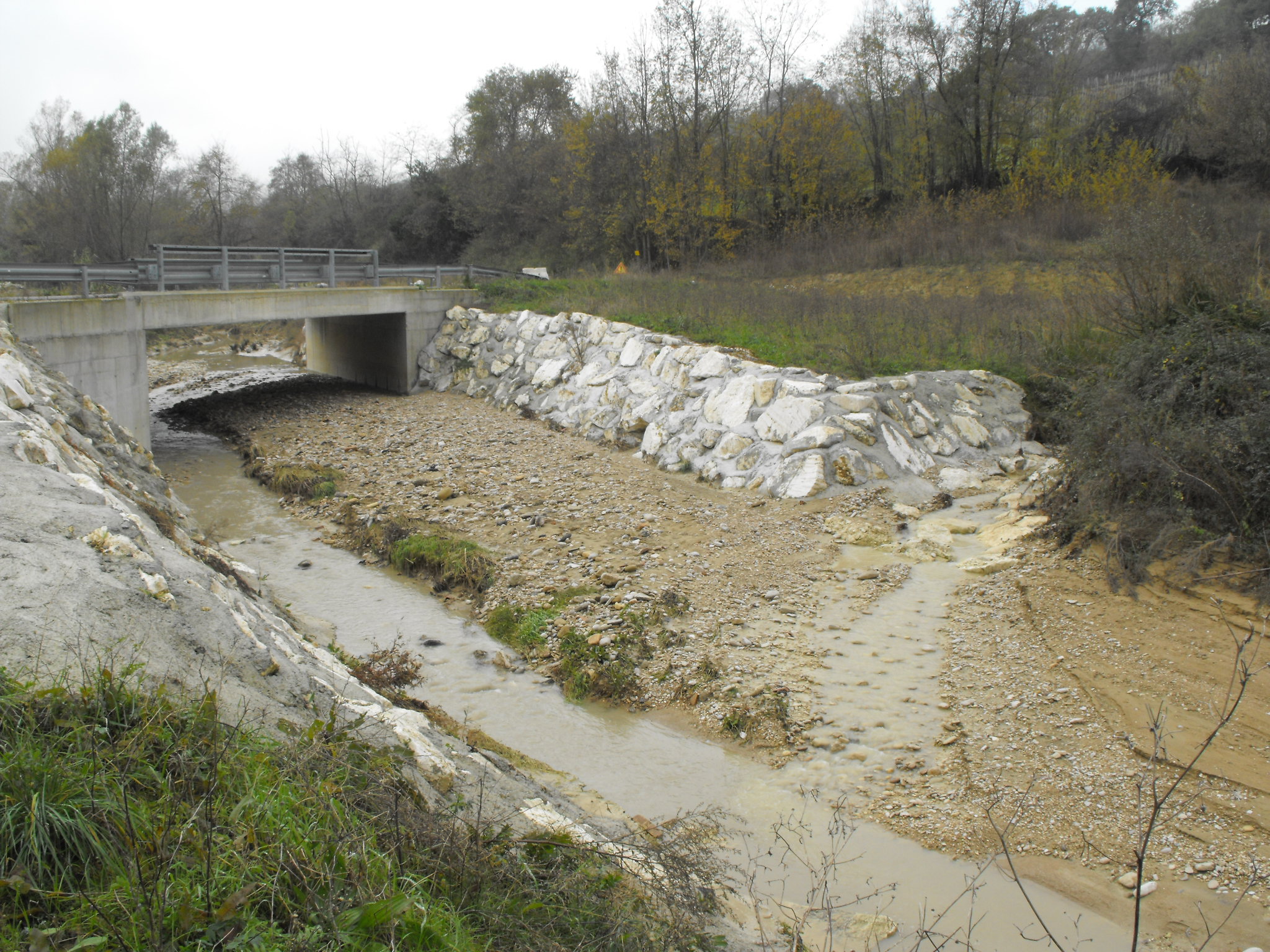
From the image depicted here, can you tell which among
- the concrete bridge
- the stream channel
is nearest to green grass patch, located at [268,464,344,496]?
the stream channel

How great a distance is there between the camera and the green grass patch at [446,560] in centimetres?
1059

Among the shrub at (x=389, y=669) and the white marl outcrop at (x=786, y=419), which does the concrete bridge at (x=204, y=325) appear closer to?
the white marl outcrop at (x=786, y=419)

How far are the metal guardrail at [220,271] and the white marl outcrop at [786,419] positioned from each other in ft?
23.2

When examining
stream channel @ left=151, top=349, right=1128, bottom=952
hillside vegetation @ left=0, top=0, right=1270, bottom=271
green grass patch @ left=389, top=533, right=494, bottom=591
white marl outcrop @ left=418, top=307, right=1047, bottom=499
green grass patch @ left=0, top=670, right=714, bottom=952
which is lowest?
stream channel @ left=151, top=349, right=1128, bottom=952

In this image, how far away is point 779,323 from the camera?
18047mm

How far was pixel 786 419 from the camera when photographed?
14.3 meters

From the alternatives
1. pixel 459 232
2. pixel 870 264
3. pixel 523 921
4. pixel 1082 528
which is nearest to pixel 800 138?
pixel 870 264

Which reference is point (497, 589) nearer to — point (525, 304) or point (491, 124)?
point (525, 304)

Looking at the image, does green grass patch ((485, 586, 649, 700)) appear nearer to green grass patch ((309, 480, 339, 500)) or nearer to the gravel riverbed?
the gravel riverbed

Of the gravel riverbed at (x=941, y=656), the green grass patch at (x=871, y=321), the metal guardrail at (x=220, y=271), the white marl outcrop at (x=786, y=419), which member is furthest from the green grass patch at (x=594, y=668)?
the metal guardrail at (x=220, y=271)

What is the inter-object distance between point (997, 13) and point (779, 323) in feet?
67.6

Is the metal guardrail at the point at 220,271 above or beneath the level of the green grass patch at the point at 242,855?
above

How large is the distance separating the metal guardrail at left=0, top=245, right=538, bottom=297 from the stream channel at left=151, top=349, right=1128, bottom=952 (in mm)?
6889

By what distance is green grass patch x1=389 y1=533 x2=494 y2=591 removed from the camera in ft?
34.7
